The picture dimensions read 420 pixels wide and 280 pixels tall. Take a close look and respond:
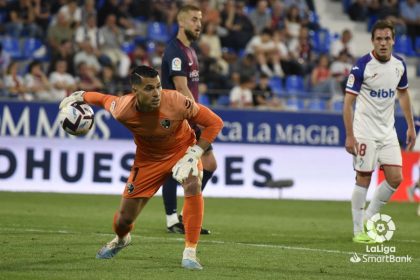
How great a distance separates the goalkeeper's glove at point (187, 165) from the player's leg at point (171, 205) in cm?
328

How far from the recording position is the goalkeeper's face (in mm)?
7789

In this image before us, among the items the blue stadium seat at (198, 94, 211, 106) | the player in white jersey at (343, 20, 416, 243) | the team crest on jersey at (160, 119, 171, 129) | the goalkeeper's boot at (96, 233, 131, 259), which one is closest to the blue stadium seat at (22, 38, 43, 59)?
the blue stadium seat at (198, 94, 211, 106)

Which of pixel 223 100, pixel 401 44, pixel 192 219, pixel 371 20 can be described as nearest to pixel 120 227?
pixel 192 219

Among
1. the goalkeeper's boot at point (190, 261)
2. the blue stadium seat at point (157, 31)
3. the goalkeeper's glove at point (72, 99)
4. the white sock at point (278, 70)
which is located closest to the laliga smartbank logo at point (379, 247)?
the goalkeeper's boot at point (190, 261)

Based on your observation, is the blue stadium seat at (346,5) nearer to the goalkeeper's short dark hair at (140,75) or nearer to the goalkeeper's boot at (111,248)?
the goalkeeper's boot at (111,248)

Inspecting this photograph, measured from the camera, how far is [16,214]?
42.9ft

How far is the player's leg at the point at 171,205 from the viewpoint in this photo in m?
11.2

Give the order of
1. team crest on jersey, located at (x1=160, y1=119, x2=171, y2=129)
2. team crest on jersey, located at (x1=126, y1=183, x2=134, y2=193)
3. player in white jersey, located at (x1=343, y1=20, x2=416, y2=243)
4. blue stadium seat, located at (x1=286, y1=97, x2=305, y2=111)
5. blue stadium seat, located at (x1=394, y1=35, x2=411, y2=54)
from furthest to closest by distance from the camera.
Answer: blue stadium seat, located at (x1=394, y1=35, x2=411, y2=54)
blue stadium seat, located at (x1=286, y1=97, x2=305, y2=111)
player in white jersey, located at (x1=343, y1=20, x2=416, y2=243)
team crest on jersey, located at (x1=126, y1=183, x2=134, y2=193)
team crest on jersey, located at (x1=160, y1=119, x2=171, y2=129)

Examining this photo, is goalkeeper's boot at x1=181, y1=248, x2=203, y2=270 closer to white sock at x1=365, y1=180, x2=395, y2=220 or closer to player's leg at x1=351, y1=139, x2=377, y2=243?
player's leg at x1=351, y1=139, x2=377, y2=243

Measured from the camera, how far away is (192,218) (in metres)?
8.07

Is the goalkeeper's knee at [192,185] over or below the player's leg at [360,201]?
over

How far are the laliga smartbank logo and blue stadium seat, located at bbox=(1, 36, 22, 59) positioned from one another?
426 inches

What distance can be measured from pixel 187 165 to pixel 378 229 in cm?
394

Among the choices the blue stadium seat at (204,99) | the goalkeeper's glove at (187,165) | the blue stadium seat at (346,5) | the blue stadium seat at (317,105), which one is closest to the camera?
the goalkeeper's glove at (187,165)
